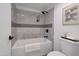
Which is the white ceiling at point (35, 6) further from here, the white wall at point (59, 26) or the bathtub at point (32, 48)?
the bathtub at point (32, 48)

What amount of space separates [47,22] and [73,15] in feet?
2.24

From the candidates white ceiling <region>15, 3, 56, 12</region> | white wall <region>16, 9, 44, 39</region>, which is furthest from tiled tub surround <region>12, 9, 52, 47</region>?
white ceiling <region>15, 3, 56, 12</region>

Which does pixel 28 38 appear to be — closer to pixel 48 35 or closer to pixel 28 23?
pixel 28 23

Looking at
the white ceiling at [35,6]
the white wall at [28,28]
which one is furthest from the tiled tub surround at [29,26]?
the white ceiling at [35,6]

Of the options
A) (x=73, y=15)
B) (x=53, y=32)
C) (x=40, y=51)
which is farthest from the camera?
(x=53, y=32)

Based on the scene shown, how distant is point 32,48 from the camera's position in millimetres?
1539

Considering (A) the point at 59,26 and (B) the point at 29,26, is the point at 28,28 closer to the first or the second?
(B) the point at 29,26

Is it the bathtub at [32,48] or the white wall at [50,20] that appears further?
the white wall at [50,20]

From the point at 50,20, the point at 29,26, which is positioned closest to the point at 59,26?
the point at 50,20

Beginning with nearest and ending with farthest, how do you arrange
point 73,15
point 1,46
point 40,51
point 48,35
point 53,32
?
1. point 1,46
2. point 73,15
3. point 40,51
4. point 53,32
5. point 48,35

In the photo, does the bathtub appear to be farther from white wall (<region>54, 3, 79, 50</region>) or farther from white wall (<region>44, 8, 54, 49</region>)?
white wall (<region>54, 3, 79, 50</region>)

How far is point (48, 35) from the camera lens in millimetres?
1854

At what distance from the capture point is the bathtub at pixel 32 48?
1.30 meters

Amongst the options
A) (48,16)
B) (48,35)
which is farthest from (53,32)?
(48,16)
